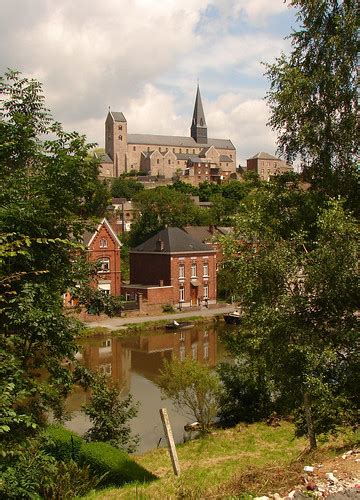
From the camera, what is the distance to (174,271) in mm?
44812

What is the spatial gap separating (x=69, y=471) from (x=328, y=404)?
482 cm

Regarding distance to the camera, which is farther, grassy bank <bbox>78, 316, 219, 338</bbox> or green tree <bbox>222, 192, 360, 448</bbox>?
grassy bank <bbox>78, 316, 219, 338</bbox>

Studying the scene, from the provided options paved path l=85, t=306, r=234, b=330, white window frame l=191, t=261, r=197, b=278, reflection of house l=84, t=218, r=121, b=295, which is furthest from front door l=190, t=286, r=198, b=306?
reflection of house l=84, t=218, r=121, b=295

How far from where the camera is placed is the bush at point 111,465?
11.3 metres

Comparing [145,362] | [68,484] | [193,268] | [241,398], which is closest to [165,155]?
[193,268]

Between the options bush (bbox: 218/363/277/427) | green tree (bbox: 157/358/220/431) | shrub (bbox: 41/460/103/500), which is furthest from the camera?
bush (bbox: 218/363/277/427)

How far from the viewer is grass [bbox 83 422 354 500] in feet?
24.0

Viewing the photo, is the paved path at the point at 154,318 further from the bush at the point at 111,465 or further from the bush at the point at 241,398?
the bush at the point at 111,465

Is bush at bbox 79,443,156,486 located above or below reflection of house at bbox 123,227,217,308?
below

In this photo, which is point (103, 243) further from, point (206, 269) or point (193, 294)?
point (206, 269)

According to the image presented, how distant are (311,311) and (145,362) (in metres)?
21.7

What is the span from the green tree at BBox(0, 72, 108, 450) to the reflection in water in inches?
350

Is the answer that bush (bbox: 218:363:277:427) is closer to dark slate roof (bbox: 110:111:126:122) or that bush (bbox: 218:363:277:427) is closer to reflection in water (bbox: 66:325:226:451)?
reflection in water (bbox: 66:325:226:451)

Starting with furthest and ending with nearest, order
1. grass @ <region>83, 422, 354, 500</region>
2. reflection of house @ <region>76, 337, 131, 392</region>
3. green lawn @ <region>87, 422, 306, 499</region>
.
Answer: reflection of house @ <region>76, 337, 131, 392</region>, green lawn @ <region>87, 422, 306, 499</region>, grass @ <region>83, 422, 354, 500</region>
